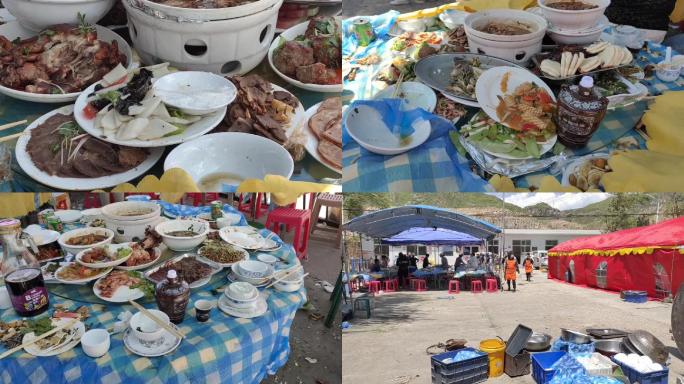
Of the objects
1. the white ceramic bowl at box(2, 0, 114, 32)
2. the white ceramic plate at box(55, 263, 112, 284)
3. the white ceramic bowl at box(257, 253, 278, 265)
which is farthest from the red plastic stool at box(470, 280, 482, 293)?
the white ceramic bowl at box(2, 0, 114, 32)

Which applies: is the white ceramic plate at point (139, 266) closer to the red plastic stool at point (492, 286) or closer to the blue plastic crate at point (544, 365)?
the red plastic stool at point (492, 286)

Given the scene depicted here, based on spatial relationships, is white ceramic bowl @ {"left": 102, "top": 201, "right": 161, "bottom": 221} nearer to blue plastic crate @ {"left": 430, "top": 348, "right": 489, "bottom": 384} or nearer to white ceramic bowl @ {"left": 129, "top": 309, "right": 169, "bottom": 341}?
white ceramic bowl @ {"left": 129, "top": 309, "right": 169, "bottom": 341}

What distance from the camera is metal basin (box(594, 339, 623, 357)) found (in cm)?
242

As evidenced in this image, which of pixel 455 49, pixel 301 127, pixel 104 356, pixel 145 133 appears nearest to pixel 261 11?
pixel 301 127

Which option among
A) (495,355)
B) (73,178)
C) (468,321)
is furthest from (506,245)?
(73,178)

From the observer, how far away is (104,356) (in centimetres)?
140

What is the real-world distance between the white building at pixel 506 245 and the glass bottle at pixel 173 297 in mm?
832

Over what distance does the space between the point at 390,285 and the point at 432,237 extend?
30 cm

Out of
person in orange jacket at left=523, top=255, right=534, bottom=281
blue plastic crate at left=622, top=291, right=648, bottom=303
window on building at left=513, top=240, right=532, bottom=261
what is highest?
window on building at left=513, top=240, right=532, bottom=261

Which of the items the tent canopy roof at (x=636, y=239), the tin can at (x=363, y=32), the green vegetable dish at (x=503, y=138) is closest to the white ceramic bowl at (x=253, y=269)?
the green vegetable dish at (x=503, y=138)

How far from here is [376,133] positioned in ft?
6.05

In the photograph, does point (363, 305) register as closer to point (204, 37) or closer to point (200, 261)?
point (200, 261)

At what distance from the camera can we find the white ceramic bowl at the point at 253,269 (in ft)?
6.04

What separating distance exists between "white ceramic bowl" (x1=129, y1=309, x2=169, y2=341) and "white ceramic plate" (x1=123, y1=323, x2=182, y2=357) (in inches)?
0.6
